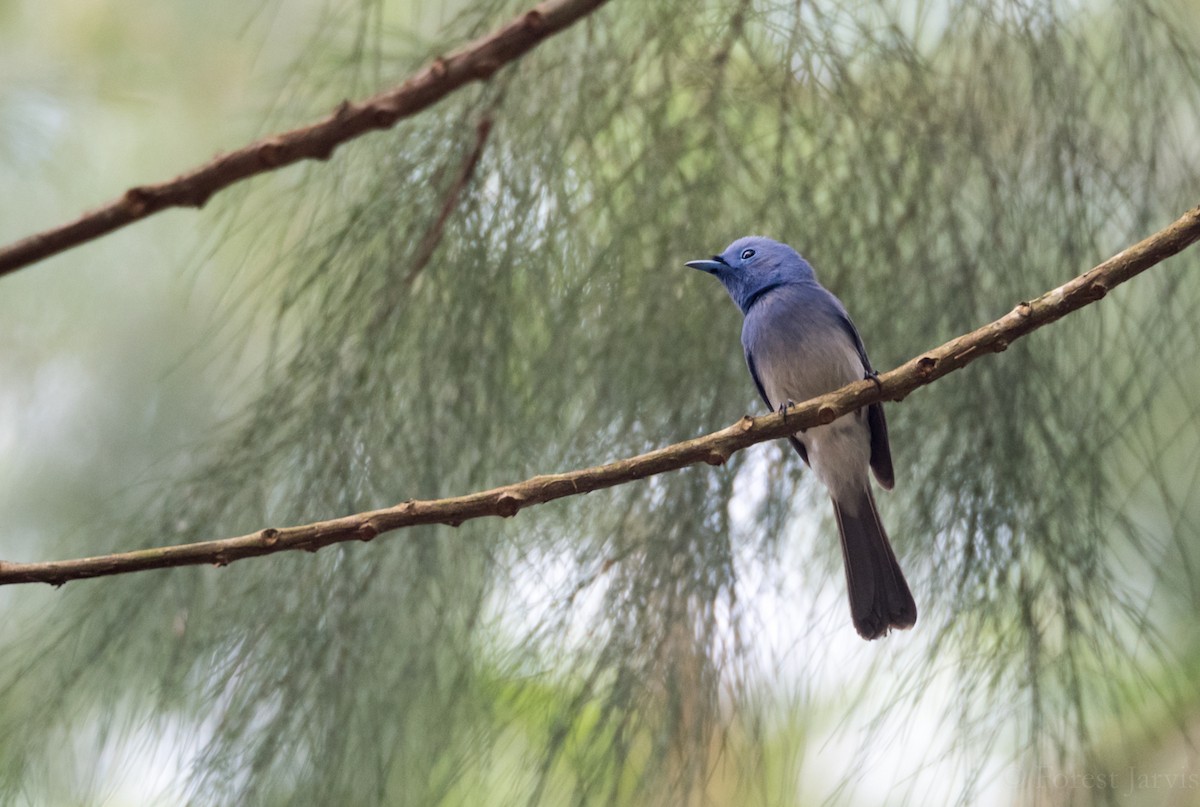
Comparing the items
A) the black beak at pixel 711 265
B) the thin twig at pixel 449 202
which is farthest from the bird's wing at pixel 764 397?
the thin twig at pixel 449 202

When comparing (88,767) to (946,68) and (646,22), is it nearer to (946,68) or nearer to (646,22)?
(646,22)

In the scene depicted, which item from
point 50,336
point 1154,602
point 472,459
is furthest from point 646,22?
point 50,336

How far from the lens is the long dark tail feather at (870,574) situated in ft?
3.36

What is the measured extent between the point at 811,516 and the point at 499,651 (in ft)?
1.22

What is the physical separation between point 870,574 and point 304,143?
0.63 meters

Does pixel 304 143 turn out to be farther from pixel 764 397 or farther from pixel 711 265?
pixel 764 397

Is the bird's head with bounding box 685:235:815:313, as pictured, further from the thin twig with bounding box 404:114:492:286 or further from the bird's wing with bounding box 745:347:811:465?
the thin twig with bounding box 404:114:492:286

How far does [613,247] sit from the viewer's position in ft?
3.92

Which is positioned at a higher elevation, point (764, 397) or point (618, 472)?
point (764, 397)

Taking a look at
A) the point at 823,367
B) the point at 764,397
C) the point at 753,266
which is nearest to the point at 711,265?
the point at 753,266

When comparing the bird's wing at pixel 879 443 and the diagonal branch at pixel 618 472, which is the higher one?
the bird's wing at pixel 879 443

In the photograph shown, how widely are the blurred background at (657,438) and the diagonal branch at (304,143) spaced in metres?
0.26

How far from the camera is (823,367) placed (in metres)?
1.36

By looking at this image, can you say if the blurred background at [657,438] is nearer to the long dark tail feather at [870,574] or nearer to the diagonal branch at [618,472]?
the long dark tail feather at [870,574]
